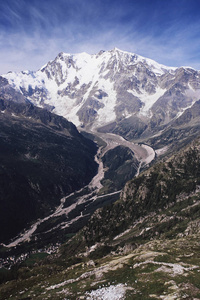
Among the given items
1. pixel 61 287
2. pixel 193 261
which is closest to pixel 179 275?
pixel 193 261

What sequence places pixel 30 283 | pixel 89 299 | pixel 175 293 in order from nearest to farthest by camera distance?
pixel 175 293 < pixel 89 299 < pixel 30 283

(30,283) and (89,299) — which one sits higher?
(89,299)

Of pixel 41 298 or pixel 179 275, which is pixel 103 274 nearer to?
pixel 41 298

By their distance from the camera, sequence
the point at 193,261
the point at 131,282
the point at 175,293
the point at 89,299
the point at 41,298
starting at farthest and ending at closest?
the point at 193,261 → the point at 41,298 → the point at 131,282 → the point at 89,299 → the point at 175,293

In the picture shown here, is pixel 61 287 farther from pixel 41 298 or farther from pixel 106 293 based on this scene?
pixel 106 293

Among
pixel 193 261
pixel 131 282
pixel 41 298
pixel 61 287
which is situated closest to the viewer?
pixel 131 282

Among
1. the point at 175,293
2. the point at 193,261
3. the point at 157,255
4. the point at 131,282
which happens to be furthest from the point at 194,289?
the point at 157,255

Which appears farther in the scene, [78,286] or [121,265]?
[121,265]

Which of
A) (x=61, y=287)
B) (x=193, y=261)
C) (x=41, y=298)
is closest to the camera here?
(x=41, y=298)

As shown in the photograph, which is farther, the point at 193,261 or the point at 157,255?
the point at 157,255
